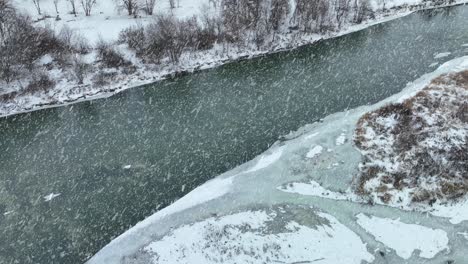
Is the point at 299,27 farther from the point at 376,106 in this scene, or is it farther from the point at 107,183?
the point at 107,183

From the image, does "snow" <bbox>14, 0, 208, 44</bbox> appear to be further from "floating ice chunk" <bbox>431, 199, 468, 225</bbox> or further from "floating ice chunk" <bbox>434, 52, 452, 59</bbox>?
"floating ice chunk" <bbox>431, 199, 468, 225</bbox>

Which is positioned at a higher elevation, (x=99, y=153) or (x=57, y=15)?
(x=57, y=15)

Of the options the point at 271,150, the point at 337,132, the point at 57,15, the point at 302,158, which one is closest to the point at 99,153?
the point at 271,150

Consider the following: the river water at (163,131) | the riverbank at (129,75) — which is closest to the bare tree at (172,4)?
the riverbank at (129,75)

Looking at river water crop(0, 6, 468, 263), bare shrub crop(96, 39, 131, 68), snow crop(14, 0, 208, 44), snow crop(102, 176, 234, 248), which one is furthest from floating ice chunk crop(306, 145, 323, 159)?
snow crop(14, 0, 208, 44)

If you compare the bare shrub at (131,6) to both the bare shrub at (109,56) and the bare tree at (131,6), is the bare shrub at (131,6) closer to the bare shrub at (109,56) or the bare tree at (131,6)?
the bare tree at (131,6)
